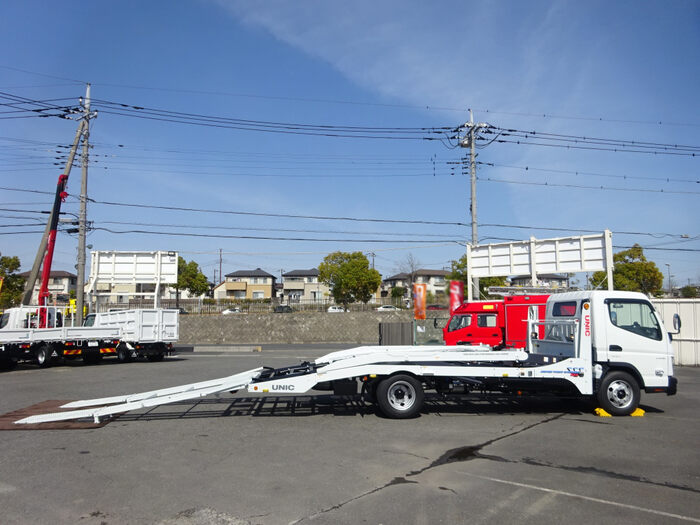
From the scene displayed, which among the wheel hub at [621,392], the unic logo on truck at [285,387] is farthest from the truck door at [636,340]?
the unic logo on truck at [285,387]

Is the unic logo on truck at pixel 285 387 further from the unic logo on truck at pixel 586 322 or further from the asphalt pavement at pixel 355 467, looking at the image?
the unic logo on truck at pixel 586 322

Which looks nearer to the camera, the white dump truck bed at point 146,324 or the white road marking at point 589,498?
the white road marking at point 589,498

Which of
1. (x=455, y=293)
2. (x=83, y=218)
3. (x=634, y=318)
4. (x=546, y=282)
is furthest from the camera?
(x=546, y=282)

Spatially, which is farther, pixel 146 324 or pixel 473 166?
pixel 473 166

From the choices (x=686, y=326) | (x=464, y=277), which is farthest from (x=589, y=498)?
(x=464, y=277)

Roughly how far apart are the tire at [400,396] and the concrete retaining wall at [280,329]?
26.1m

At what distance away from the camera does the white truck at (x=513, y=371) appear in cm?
882

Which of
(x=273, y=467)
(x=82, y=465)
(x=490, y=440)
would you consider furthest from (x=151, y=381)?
(x=490, y=440)

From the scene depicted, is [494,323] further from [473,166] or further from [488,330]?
[473,166]

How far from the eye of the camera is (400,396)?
9.01m

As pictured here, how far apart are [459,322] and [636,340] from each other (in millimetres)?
8953

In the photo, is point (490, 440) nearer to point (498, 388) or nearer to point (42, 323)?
point (498, 388)

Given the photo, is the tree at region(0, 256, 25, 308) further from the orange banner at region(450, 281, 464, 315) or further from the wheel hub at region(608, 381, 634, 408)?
the wheel hub at region(608, 381, 634, 408)

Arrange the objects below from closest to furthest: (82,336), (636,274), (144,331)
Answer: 1. (82,336)
2. (144,331)
3. (636,274)
